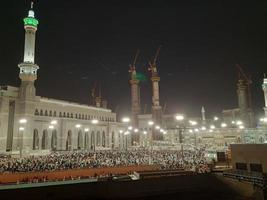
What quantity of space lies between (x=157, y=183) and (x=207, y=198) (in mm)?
5324

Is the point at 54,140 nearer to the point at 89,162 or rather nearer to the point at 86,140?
the point at 86,140

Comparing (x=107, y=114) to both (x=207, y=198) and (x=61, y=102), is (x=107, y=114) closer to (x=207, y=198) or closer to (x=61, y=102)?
(x=61, y=102)

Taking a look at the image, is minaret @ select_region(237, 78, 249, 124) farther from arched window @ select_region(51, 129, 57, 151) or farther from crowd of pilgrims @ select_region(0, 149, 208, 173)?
crowd of pilgrims @ select_region(0, 149, 208, 173)

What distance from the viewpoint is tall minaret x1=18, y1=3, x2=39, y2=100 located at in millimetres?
60188

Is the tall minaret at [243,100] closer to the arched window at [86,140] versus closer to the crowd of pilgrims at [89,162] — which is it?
the arched window at [86,140]

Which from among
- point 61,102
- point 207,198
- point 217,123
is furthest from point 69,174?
point 217,123

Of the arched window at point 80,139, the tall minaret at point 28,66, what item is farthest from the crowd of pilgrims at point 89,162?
the arched window at point 80,139

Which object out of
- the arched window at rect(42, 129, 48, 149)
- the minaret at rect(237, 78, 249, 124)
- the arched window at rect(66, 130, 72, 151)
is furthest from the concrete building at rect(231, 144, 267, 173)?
the minaret at rect(237, 78, 249, 124)

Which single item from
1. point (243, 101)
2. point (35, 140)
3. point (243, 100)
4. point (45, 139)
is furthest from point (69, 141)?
point (243, 100)

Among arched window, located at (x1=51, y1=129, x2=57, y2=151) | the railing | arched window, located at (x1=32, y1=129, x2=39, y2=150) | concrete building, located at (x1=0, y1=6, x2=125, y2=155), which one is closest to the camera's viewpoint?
the railing

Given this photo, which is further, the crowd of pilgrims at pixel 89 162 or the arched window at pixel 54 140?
the arched window at pixel 54 140

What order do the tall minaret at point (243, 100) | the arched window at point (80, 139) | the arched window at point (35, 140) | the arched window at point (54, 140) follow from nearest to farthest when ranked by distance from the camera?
the arched window at point (35, 140)
the arched window at point (54, 140)
the arched window at point (80, 139)
the tall minaret at point (243, 100)

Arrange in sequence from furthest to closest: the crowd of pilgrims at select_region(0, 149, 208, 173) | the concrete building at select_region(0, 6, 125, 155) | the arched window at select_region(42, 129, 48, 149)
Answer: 1. the arched window at select_region(42, 129, 48, 149)
2. the concrete building at select_region(0, 6, 125, 155)
3. the crowd of pilgrims at select_region(0, 149, 208, 173)

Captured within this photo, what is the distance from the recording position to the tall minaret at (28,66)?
197 ft
